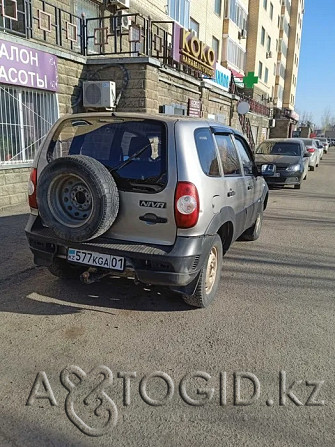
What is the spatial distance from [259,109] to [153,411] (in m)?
29.3

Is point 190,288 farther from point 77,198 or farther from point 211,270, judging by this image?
point 77,198

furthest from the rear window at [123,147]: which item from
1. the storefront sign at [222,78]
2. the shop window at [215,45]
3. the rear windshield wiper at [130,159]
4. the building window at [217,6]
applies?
the building window at [217,6]

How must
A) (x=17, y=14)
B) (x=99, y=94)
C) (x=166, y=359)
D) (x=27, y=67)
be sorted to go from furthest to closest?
1. (x=99, y=94)
2. (x=17, y=14)
3. (x=27, y=67)
4. (x=166, y=359)

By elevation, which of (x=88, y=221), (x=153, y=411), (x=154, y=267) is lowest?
(x=153, y=411)

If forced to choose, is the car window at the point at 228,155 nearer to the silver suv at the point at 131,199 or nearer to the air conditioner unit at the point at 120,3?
the silver suv at the point at 131,199

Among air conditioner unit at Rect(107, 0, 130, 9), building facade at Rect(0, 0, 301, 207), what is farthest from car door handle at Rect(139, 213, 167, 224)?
air conditioner unit at Rect(107, 0, 130, 9)

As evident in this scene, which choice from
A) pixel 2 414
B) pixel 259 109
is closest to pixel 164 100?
pixel 2 414

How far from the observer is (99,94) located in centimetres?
983

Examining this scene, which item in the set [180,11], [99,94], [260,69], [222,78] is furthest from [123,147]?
[260,69]

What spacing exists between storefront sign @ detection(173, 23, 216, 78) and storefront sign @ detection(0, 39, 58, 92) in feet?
15.5

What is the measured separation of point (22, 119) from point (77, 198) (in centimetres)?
607

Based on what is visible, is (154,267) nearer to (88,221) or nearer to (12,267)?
(88,221)

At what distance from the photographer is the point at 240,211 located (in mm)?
4449

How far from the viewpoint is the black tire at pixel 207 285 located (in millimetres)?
3495
